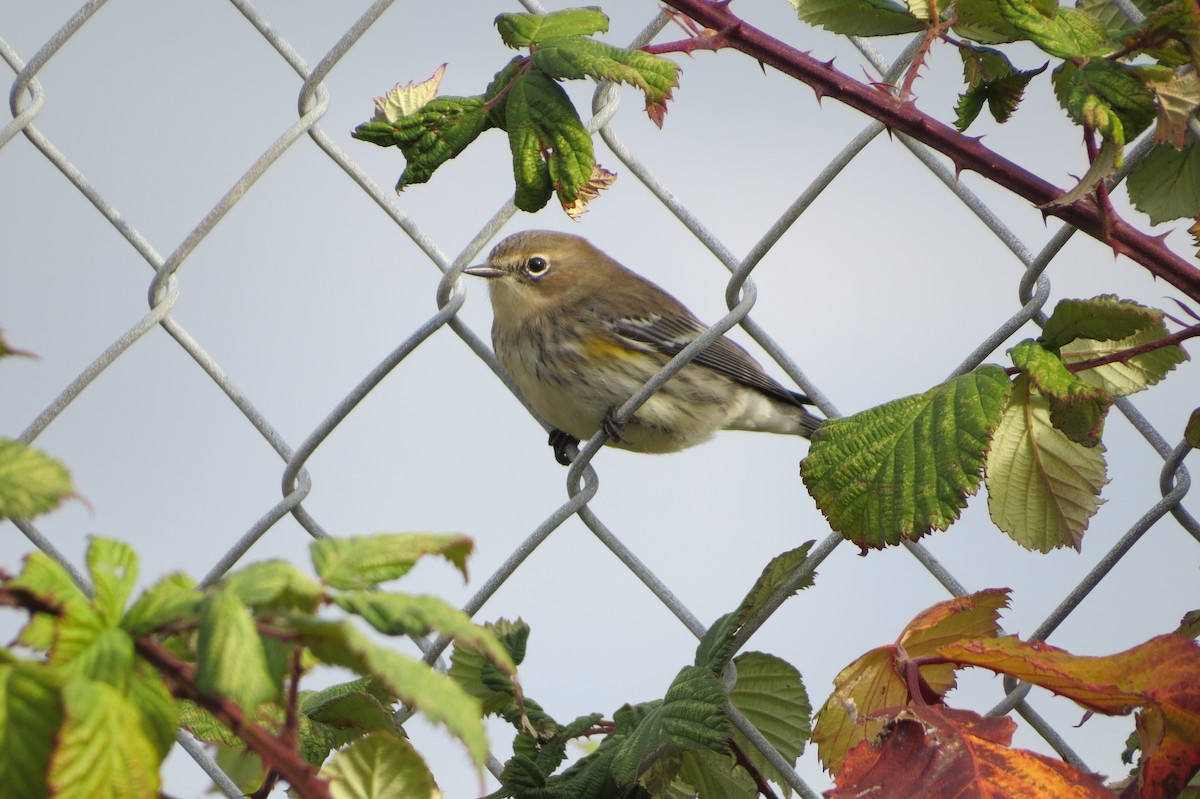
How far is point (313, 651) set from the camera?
40.8 inches

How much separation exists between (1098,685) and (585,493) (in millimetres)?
1180

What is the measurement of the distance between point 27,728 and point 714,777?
140 centimetres

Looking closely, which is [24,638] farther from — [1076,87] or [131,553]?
[1076,87]

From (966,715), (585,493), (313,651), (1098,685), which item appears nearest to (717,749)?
(966,715)

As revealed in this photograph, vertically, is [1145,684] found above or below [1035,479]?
below

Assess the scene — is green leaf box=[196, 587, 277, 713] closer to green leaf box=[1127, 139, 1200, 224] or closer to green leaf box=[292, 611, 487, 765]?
green leaf box=[292, 611, 487, 765]

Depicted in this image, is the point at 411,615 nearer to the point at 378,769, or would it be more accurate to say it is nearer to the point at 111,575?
the point at 111,575

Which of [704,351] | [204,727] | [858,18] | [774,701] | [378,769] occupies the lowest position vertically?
[774,701]

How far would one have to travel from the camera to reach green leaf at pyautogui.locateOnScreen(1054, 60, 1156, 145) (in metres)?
1.80

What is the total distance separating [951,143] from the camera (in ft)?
6.67

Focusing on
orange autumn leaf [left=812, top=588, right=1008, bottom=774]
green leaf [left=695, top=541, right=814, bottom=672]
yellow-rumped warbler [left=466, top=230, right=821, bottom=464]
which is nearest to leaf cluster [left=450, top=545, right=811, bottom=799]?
green leaf [left=695, top=541, right=814, bottom=672]

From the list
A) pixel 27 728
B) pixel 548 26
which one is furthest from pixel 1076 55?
pixel 27 728

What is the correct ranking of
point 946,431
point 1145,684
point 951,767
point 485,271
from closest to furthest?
1. point 951,767
2. point 1145,684
3. point 946,431
4. point 485,271

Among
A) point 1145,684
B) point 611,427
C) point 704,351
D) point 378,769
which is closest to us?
point 378,769
